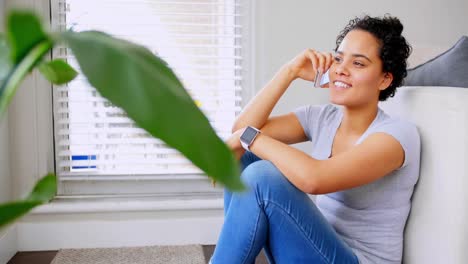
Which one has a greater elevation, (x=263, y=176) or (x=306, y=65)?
(x=306, y=65)

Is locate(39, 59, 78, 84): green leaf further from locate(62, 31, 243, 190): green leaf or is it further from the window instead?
the window

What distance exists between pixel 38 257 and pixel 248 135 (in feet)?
4.25

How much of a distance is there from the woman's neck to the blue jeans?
298 millimetres

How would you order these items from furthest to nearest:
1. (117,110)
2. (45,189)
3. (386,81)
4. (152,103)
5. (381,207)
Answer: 1. (117,110)
2. (386,81)
3. (381,207)
4. (45,189)
5. (152,103)

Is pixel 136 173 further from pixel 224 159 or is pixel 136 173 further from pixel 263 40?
pixel 224 159

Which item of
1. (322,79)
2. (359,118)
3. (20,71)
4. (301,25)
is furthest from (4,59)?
(301,25)

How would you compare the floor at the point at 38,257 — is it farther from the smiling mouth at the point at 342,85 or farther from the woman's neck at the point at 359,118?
the smiling mouth at the point at 342,85

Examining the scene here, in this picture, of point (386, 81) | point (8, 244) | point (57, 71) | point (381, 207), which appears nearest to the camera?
point (57, 71)

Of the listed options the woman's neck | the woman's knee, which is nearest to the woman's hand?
the woman's neck

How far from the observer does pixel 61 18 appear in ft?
7.69

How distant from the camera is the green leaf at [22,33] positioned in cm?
25

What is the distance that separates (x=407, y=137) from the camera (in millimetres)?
1352

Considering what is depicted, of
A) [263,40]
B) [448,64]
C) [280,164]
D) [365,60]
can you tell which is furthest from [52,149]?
[448,64]

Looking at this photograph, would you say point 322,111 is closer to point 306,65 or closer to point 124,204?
point 306,65
